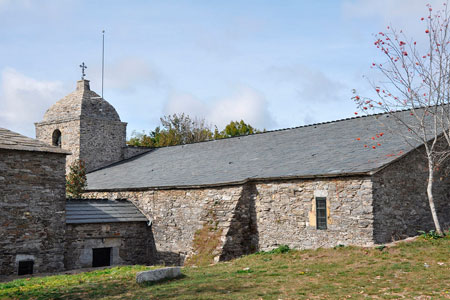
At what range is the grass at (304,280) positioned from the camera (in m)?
9.07

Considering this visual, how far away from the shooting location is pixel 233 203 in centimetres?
1648

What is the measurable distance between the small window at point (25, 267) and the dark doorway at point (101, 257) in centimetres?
256

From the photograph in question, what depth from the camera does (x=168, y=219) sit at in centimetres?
1867

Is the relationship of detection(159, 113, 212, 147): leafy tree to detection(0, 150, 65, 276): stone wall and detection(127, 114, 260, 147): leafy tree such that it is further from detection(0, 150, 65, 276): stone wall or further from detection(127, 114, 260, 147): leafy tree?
detection(0, 150, 65, 276): stone wall

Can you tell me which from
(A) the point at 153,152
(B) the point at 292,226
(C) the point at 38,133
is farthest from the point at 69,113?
(B) the point at 292,226

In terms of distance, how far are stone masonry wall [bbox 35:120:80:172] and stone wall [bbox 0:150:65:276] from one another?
11.5 metres

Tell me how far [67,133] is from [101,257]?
13.1 m

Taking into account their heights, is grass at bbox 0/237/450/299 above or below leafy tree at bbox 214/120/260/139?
below

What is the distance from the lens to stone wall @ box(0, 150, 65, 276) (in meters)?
15.3

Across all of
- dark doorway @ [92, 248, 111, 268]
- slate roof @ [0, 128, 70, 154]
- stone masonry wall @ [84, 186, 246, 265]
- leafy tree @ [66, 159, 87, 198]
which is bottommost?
dark doorway @ [92, 248, 111, 268]

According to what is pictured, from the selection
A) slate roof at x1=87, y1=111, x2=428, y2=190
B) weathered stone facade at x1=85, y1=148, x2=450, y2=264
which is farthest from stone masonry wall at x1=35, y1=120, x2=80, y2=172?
weathered stone facade at x1=85, y1=148, x2=450, y2=264

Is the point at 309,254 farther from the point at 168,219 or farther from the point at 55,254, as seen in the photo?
the point at 55,254

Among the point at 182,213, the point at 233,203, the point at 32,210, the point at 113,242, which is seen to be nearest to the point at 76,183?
the point at 113,242

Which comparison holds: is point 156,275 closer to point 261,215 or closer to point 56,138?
point 261,215
